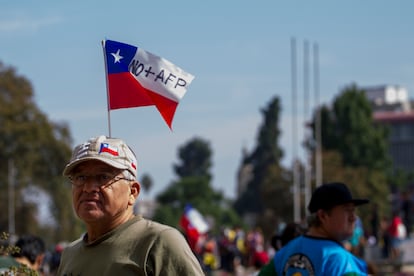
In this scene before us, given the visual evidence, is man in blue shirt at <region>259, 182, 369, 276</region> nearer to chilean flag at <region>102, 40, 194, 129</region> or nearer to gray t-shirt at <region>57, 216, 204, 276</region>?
chilean flag at <region>102, 40, 194, 129</region>

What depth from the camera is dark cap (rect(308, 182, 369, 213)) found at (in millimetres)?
6869

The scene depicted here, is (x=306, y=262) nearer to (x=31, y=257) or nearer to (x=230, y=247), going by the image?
(x=31, y=257)

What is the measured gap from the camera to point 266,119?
416ft

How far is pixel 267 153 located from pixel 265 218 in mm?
51382

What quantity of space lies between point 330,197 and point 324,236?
0.75ft

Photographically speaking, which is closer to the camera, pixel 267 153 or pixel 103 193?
pixel 103 193

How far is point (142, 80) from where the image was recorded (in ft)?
18.1

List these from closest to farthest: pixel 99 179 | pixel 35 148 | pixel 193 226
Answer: pixel 99 179 → pixel 193 226 → pixel 35 148

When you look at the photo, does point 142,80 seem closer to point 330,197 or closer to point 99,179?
point 99,179

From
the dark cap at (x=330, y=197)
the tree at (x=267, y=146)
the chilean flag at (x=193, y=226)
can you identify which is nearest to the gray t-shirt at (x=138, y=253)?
the dark cap at (x=330, y=197)

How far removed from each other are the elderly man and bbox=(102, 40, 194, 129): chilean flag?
56 cm

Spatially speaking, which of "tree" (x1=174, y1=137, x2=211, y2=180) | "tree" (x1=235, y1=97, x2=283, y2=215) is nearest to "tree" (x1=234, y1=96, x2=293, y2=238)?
"tree" (x1=235, y1=97, x2=283, y2=215)

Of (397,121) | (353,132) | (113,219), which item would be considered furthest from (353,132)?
(113,219)

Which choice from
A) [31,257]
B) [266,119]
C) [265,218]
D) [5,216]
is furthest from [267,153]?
[31,257]
